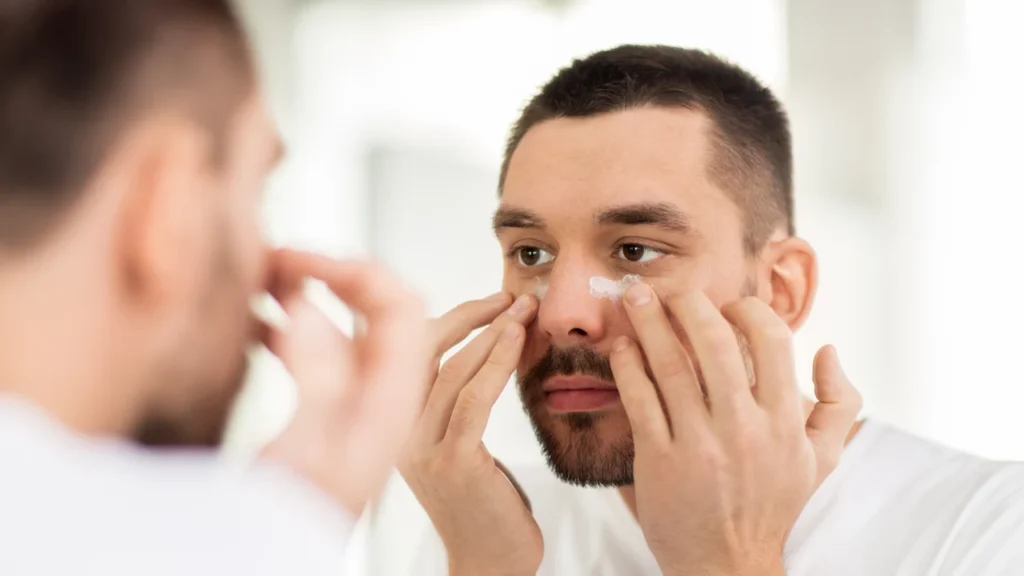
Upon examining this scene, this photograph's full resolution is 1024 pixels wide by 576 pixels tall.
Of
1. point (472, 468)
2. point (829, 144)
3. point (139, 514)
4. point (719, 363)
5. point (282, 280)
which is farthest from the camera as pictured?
point (829, 144)

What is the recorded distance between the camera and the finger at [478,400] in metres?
0.76

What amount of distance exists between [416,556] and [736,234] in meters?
0.56

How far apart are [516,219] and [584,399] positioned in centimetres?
21

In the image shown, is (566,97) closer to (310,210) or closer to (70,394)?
(310,210)

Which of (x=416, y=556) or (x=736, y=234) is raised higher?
(x=736, y=234)

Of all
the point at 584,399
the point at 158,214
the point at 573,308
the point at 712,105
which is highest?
the point at 712,105

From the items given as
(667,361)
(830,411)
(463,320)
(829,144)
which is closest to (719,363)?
(667,361)

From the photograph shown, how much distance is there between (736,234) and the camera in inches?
34.1

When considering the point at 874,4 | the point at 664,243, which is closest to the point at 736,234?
the point at 664,243

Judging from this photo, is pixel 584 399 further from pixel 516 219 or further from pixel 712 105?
pixel 712 105

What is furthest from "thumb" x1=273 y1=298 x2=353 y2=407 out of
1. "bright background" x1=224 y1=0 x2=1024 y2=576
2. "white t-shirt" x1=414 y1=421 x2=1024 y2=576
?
"bright background" x1=224 y1=0 x2=1024 y2=576

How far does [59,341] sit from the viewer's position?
1.07 feet

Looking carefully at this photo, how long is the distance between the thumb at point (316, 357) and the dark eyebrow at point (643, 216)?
47 centimetres

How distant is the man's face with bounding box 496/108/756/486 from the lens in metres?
0.82
